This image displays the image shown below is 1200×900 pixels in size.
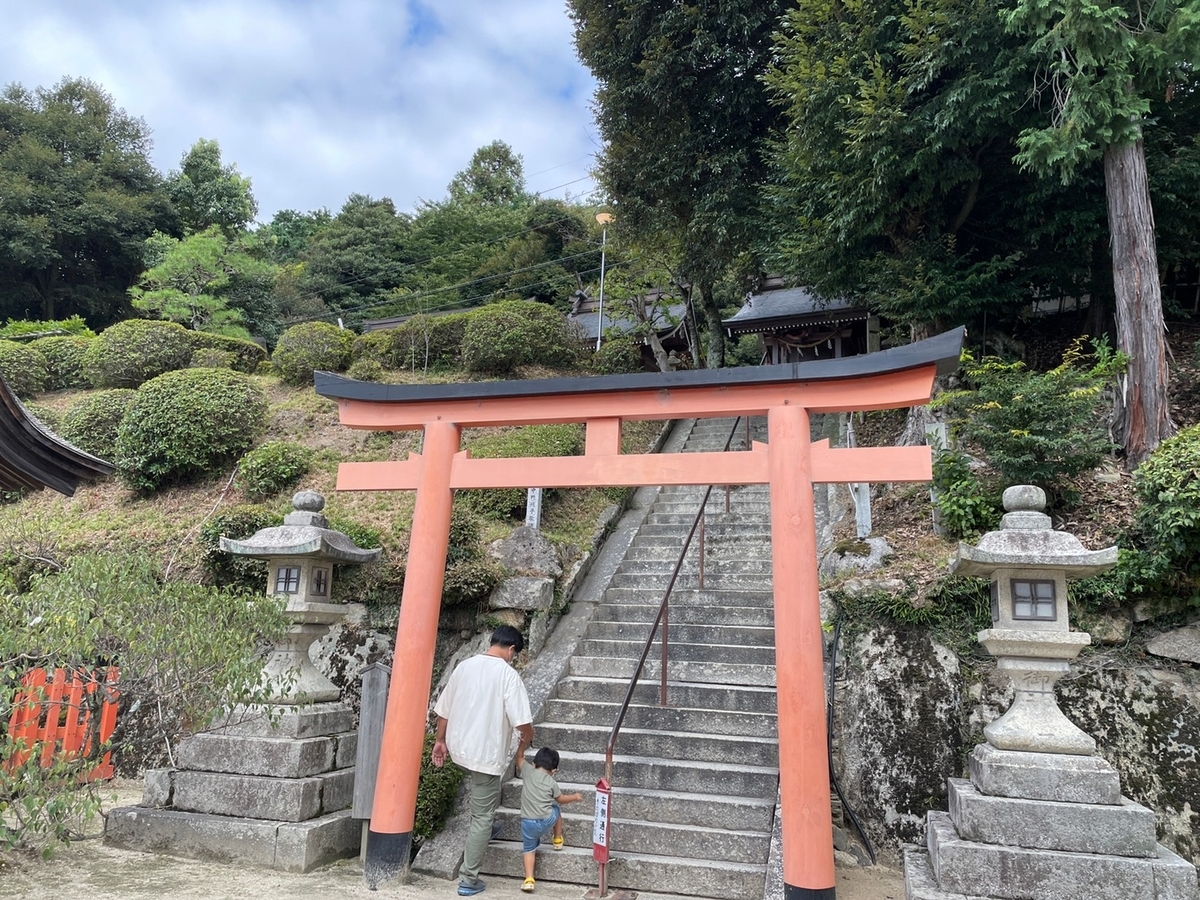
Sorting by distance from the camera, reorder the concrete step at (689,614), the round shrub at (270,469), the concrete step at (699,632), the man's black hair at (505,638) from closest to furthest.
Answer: the man's black hair at (505,638) → the concrete step at (699,632) → the concrete step at (689,614) → the round shrub at (270,469)

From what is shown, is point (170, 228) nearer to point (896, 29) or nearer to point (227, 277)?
point (227, 277)

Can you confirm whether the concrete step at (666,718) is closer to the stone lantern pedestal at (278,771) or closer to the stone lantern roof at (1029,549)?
the stone lantern pedestal at (278,771)

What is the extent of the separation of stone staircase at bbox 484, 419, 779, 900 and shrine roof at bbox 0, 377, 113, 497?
361cm

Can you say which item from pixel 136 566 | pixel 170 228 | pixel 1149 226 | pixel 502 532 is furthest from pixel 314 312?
pixel 1149 226

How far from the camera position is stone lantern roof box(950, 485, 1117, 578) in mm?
4145

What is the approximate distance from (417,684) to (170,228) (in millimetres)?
29013

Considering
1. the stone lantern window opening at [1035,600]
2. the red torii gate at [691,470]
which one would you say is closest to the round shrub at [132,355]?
the red torii gate at [691,470]

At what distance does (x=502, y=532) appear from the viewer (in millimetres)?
8984

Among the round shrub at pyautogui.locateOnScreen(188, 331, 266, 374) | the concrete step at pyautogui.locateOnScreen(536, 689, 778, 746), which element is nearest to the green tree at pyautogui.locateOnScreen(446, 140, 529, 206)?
the round shrub at pyautogui.locateOnScreen(188, 331, 266, 374)

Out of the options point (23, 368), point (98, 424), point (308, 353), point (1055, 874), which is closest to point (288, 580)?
point (1055, 874)

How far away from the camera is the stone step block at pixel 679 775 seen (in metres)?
5.27

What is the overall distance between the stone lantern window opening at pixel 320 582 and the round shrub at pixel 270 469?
16.6 feet

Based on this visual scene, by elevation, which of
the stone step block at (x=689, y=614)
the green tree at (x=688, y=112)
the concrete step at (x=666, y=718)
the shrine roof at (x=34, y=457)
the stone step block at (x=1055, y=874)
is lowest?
the stone step block at (x=1055, y=874)

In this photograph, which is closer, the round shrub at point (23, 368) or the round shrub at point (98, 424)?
the round shrub at point (98, 424)
